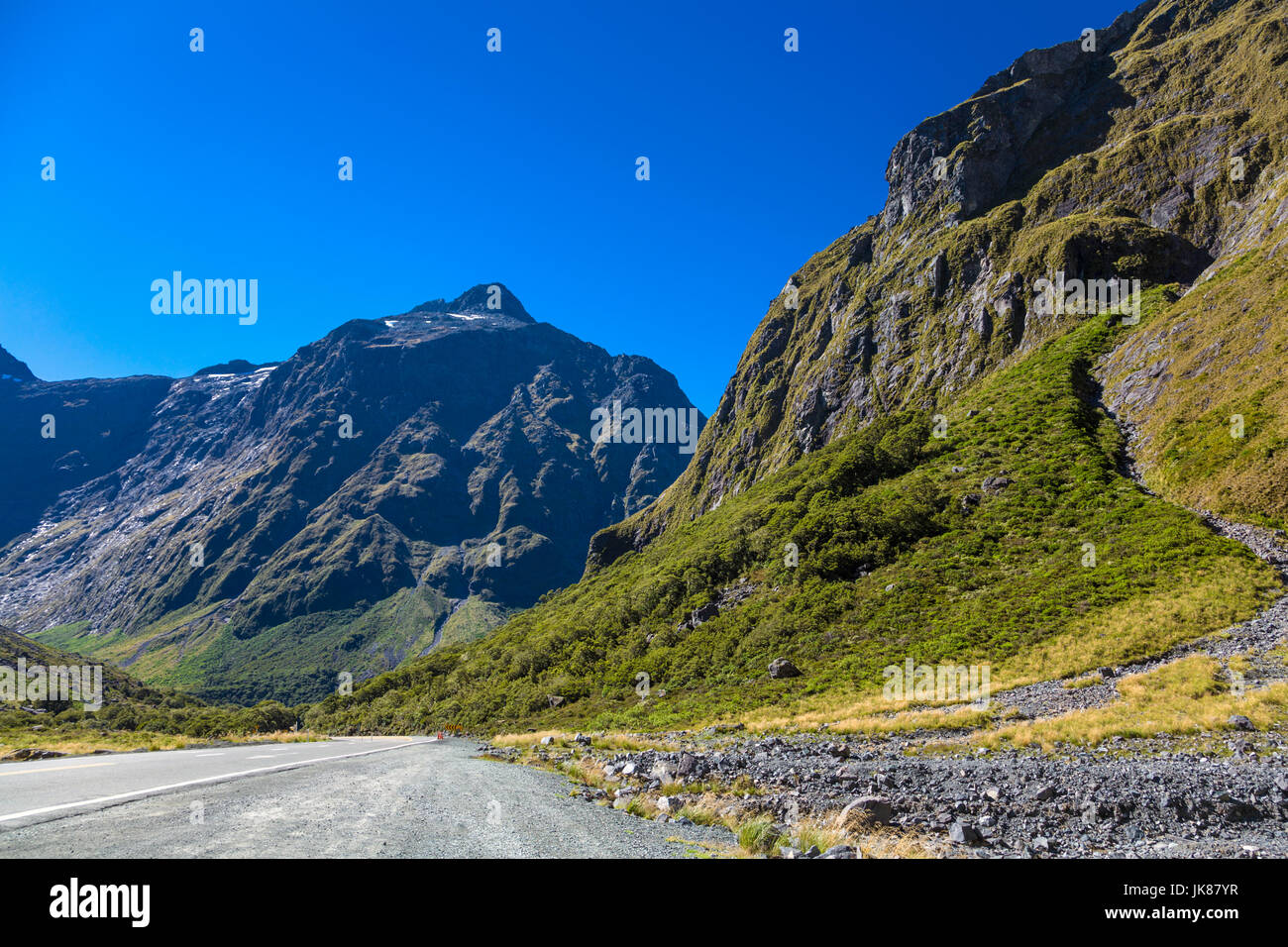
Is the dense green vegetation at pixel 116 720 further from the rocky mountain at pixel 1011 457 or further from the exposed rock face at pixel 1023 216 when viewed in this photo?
the exposed rock face at pixel 1023 216

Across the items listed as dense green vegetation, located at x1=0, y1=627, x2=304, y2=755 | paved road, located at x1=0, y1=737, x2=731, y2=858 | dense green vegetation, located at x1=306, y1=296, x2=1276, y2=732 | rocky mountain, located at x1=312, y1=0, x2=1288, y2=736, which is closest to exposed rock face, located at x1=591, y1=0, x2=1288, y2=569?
rocky mountain, located at x1=312, y1=0, x2=1288, y2=736

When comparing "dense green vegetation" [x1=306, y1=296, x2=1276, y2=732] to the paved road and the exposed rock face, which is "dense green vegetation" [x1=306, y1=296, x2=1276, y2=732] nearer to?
the exposed rock face

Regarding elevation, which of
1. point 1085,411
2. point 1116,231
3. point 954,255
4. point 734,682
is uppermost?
point 954,255

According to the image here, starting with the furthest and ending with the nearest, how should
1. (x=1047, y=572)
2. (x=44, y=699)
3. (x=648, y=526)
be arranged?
1. (x=648, y=526)
2. (x=44, y=699)
3. (x=1047, y=572)

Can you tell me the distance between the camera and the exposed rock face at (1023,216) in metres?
64.3

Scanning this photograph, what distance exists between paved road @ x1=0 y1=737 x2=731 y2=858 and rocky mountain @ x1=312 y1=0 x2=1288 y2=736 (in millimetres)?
14912

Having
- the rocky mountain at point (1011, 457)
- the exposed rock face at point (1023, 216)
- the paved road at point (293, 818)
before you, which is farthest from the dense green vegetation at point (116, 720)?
the exposed rock face at point (1023, 216)

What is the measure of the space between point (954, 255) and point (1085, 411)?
43.9 metres

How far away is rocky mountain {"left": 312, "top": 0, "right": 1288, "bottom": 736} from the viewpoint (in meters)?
28.9

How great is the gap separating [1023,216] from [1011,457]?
53437 mm

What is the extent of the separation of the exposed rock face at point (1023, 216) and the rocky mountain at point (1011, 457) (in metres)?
0.43

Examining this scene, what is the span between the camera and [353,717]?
277 feet
